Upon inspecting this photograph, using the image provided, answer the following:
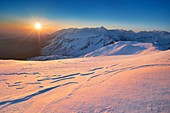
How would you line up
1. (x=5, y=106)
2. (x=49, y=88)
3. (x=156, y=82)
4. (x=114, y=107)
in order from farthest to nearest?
1. (x=49, y=88)
2. (x=156, y=82)
3. (x=5, y=106)
4. (x=114, y=107)

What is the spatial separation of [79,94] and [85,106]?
3.00 ft

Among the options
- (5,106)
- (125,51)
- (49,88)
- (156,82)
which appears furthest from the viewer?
(125,51)

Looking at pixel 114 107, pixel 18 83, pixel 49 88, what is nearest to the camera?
pixel 114 107

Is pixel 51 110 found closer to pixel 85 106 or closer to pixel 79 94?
pixel 85 106

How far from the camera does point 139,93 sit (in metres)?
4.75

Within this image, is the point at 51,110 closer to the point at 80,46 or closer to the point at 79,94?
the point at 79,94

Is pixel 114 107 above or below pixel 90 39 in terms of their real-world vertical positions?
below

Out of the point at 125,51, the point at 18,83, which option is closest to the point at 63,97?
the point at 18,83

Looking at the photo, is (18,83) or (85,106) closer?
(85,106)

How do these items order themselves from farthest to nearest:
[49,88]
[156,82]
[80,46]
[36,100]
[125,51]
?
[80,46] → [125,51] → [49,88] → [156,82] → [36,100]

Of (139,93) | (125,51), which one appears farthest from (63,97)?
(125,51)

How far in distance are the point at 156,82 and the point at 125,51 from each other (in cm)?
4319

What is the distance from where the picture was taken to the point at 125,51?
4784cm

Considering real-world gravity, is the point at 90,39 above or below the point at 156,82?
above
